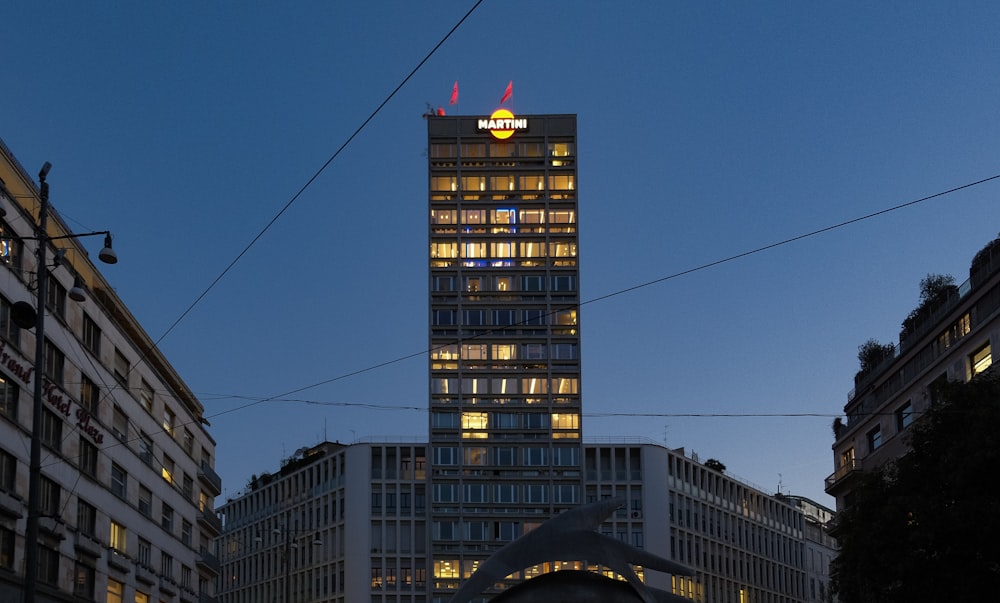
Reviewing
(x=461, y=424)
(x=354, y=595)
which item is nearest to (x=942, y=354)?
(x=461, y=424)

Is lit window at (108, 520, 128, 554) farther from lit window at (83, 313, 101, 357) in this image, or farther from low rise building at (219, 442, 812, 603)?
low rise building at (219, 442, 812, 603)

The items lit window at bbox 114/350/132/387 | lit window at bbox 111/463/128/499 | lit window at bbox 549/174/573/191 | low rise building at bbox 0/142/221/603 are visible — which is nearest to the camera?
low rise building at bbox 0/142/221/603

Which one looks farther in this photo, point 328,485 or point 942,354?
point 328,485

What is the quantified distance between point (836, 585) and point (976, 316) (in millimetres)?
23299

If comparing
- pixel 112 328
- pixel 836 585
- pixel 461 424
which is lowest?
pixel 836 585

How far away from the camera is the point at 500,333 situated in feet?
383

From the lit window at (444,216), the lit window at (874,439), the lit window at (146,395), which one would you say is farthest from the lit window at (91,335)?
the lit window at (444,216)

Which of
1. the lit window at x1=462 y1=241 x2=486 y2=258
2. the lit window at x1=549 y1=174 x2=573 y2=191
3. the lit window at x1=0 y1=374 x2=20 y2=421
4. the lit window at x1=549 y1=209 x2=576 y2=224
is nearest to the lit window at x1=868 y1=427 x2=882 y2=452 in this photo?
the lit window at x1=549 y1=209 x2=576 y2=224

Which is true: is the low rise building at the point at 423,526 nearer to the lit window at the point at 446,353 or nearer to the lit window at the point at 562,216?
the lit window at the point at 446,353

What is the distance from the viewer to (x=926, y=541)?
122 feet

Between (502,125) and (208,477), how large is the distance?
49.2 metres

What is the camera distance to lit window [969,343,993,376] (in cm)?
5923

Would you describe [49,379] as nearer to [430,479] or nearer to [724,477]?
[430,479]

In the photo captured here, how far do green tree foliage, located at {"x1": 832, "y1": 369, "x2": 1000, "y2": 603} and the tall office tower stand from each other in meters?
75.0
